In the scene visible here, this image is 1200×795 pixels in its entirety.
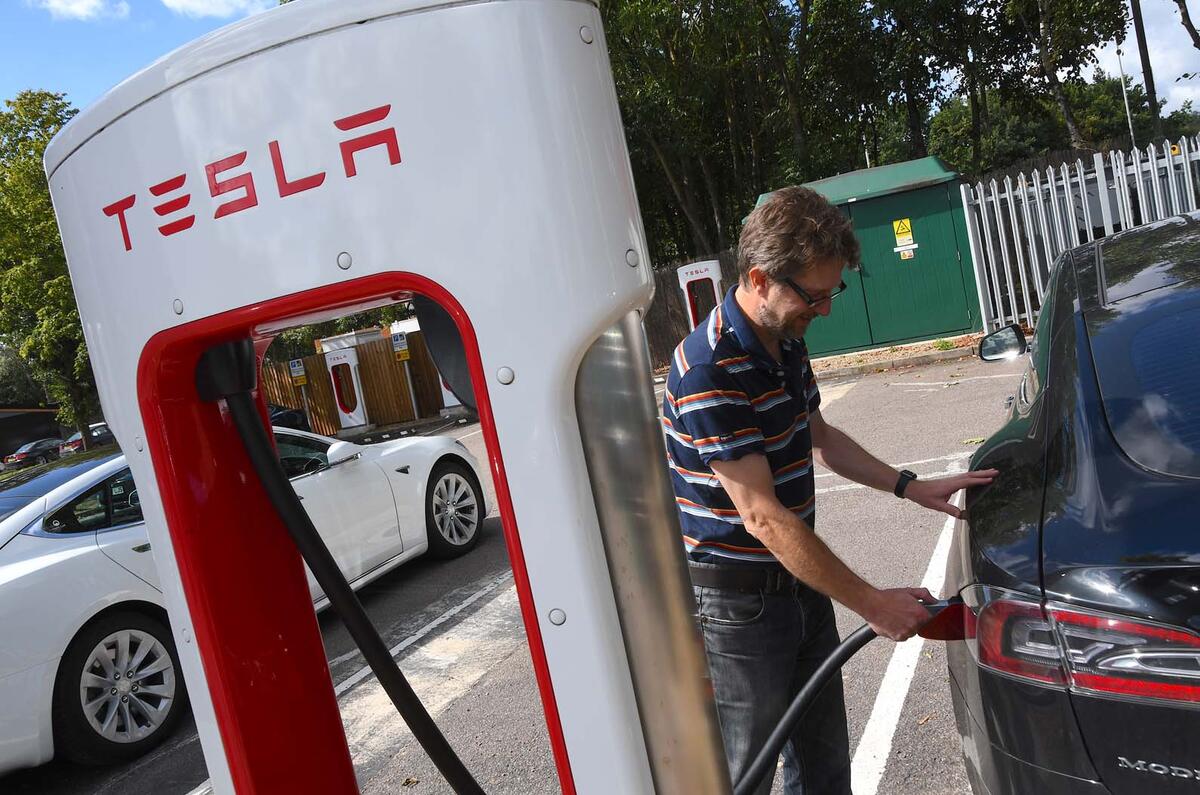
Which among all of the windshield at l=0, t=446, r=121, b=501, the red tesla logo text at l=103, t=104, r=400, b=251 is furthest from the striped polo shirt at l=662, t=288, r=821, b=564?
the windshield at l=0, t=446, r=121, b=501

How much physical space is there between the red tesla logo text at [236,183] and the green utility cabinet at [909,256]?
36.5 ft

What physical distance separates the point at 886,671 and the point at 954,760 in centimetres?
73

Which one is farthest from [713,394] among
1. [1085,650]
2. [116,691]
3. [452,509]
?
[452,509]

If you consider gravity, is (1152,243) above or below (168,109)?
below

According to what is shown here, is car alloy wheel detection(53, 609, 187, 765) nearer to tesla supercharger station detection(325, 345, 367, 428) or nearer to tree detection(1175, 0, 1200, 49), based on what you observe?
tesla supercharger station detection(325, 345, 367, 428)

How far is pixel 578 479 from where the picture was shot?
1209 mm

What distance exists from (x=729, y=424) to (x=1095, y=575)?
756 mm

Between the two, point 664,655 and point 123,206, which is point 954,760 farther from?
point 123,206

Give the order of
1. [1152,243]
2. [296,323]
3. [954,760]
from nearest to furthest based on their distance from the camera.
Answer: [296,323]
[1152,243]
[954,760]

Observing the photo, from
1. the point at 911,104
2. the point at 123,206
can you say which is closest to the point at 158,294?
the point at 123,206

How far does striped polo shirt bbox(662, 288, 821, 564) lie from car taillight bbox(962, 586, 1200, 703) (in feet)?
1.87

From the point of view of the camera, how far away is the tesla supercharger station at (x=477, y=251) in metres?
1.14

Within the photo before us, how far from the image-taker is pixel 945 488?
2391mm

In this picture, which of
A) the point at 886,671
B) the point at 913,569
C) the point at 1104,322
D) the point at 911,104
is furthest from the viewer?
the point at 911,104
